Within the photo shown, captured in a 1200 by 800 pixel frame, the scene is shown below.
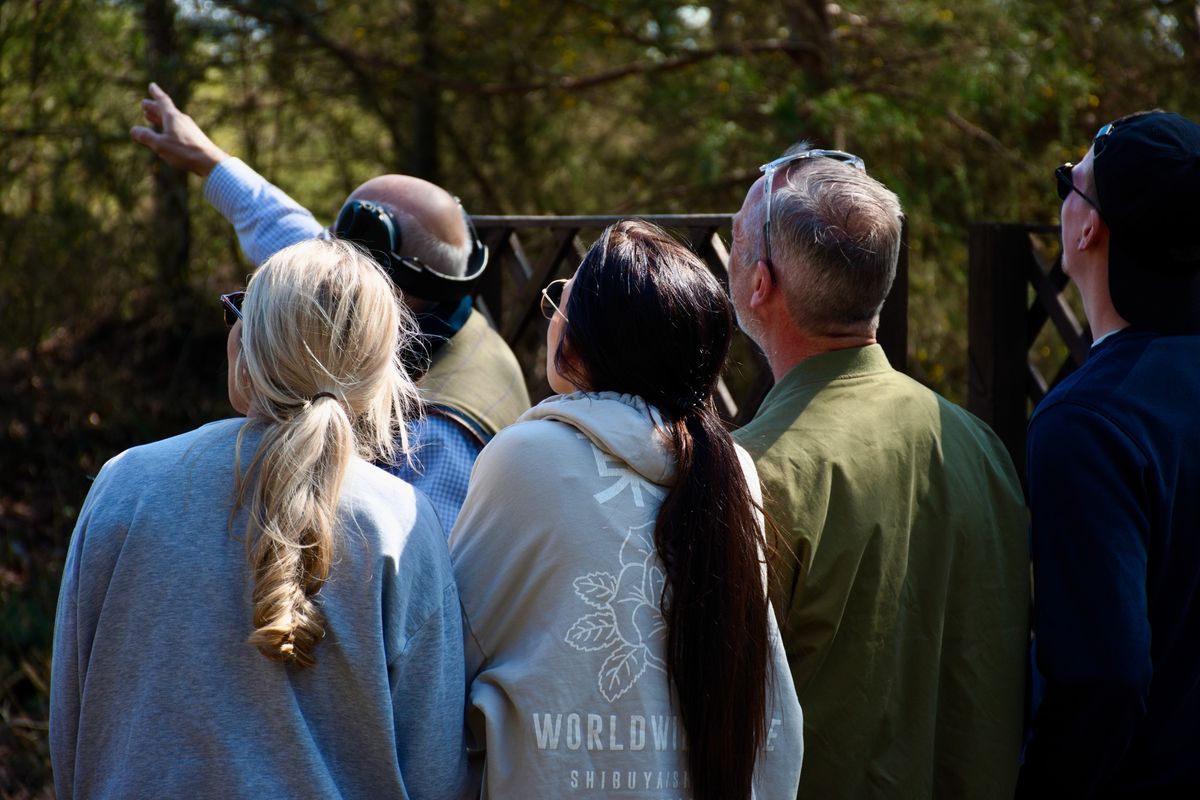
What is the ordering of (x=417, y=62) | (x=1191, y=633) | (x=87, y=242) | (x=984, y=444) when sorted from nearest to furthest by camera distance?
(x=1191, y=633) → (x=984, y=444) → (x=87, y=242) → (x=417, y=62)

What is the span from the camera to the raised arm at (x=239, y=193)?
2.82m

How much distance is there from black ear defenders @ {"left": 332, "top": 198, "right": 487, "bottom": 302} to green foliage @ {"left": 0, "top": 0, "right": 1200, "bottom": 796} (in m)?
3.14

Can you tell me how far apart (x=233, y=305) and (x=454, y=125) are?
6231 millimetres

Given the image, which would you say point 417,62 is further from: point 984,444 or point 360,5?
point 984,444

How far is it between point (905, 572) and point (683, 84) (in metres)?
4.96

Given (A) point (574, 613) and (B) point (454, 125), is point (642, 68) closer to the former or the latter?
(B) point (454, 125)

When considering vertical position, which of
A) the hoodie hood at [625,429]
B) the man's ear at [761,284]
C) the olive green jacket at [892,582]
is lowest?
the olive green jacket at [892,582]

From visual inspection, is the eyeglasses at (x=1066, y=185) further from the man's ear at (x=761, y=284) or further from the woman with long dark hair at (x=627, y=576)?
the woman with long dark hair at (x=627, y=576)

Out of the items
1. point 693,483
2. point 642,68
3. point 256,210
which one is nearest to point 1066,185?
point 693,483

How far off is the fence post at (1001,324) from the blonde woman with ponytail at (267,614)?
210 centimetres

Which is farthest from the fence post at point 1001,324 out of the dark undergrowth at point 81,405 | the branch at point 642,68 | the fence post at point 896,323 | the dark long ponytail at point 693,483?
the dark undergrowth at point 81,405

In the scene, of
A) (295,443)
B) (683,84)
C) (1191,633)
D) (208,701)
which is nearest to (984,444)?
(1191,633)

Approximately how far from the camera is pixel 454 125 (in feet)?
25.7

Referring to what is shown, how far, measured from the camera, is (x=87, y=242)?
6949 millimetres
